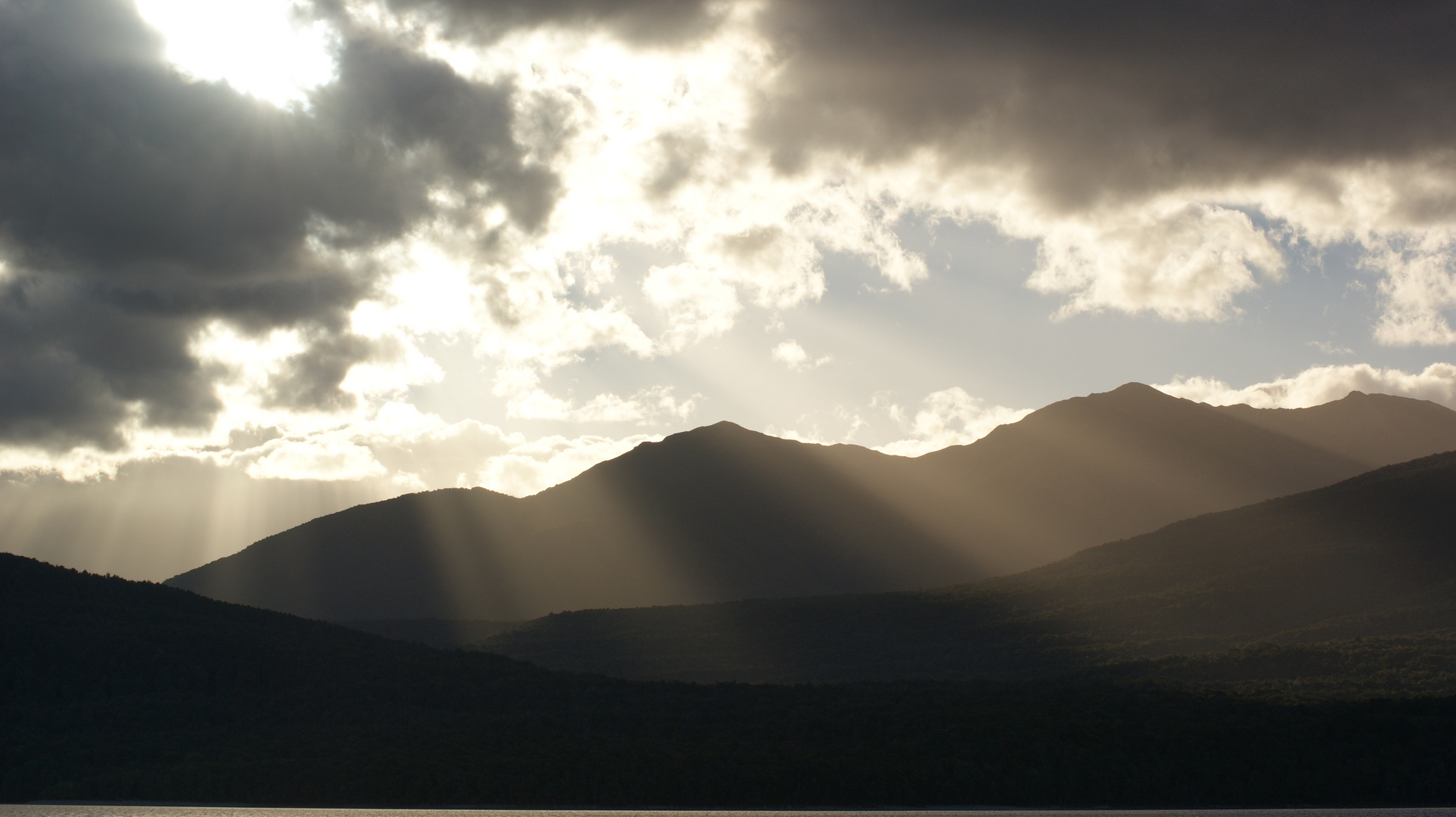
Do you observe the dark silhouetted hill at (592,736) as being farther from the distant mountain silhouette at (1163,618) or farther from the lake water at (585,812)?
the distant mountain silhouette at (1163,618)

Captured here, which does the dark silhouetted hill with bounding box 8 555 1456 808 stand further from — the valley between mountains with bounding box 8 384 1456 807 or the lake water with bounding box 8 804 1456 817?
the lake water with bounding box 8 804 1456 817

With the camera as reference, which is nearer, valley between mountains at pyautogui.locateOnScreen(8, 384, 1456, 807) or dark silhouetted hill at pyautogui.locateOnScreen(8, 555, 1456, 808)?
dark silhouetted hill at pyautogui.locateOnScreen(8, 555, 1456, 808)

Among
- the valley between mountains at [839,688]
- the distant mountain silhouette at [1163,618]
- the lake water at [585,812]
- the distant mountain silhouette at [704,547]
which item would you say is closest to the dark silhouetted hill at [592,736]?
the valley between mountains at [839,688]

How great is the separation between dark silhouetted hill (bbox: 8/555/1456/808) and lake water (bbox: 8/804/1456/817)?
9.68 feet

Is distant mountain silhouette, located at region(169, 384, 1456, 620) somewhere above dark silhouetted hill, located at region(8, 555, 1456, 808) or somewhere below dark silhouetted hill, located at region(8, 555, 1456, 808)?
above

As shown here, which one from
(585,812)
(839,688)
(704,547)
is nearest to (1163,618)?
(839,688)

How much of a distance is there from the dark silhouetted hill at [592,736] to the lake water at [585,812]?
2950mm

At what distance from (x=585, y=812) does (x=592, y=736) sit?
51.8 ft

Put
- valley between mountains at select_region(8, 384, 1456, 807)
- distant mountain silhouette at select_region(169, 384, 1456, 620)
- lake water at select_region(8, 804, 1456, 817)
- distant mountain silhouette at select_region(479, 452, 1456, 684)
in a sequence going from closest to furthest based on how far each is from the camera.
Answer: lake water at select_region(8, 804, 1456, 817) < valley between mountains at select_region(8, 384, 1456, 807) < distant mountain silhouette at select_region(479, 452, 1456, 684) < distant mountain silhouette at select_region(169, 384, 1456, 620)

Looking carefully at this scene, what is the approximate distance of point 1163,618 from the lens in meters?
81.9

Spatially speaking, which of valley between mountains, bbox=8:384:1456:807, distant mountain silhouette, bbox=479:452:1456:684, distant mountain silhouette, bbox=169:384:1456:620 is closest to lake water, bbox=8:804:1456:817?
valley between mountains, bbox=8:384:1456:807

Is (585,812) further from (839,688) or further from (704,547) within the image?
(704,547)

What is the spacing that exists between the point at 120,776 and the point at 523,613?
12424 centimetres

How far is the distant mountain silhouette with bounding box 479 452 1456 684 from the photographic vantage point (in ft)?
214
